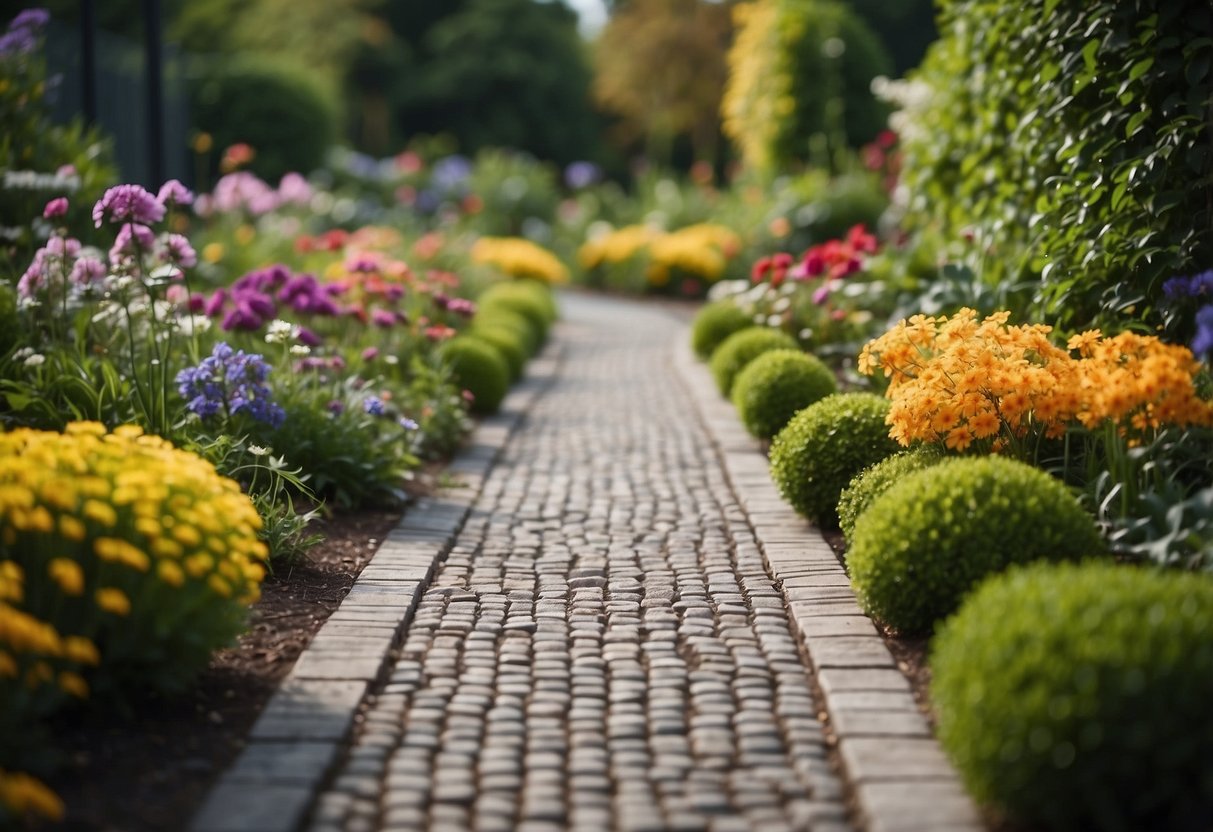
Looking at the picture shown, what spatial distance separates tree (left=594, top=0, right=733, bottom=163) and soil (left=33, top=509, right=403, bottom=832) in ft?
75.1

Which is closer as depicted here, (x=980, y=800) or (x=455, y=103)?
(x=980, y=800)

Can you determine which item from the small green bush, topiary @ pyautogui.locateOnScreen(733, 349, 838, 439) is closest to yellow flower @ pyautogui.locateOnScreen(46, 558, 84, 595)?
topiary @ pyautogui.locateOnScreen(733, 349, 838, 439)

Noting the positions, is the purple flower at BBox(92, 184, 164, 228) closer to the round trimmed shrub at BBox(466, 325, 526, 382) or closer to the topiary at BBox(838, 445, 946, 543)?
the topiary at BBox(838, 445, 946, 543)

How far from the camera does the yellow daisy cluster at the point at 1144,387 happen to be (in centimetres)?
337

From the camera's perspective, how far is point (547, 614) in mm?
3998

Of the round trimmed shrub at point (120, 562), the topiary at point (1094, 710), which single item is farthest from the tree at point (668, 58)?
the topiary at point (1094, 710)

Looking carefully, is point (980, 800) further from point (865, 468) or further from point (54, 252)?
point (54, 252)

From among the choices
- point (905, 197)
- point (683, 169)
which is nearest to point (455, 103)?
point (683, 169)

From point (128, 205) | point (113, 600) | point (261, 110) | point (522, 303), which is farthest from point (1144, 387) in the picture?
point (261, 110)

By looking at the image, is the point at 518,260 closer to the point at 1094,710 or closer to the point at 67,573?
the point at 67,573

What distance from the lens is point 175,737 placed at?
117 inches

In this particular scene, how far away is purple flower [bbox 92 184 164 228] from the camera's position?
4.11 metres

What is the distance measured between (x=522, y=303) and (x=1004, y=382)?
24.1 ft

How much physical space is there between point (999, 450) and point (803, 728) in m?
1.53
